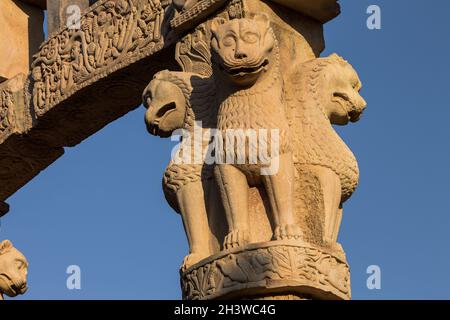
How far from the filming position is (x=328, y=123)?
9.62 m

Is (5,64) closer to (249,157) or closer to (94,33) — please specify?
(94,33)

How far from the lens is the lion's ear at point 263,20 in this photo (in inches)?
367

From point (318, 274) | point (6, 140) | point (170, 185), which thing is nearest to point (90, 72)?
point (6, 140)

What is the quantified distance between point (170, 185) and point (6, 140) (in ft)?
9.03

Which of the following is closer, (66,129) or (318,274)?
(318,274)

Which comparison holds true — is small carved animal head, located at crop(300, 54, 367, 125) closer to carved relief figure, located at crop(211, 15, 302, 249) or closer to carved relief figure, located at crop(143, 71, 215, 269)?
carved relief figure, located at crop(211, 15, 302, 249)

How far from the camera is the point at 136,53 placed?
10875 millimetres

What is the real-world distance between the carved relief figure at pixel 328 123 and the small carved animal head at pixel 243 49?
41 cm

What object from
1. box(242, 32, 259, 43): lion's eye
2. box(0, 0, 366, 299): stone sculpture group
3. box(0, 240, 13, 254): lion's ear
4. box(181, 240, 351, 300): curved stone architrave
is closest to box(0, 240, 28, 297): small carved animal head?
box(0, 240, 13, 254): lion's ear

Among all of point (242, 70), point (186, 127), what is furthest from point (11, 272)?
point (242, 70)

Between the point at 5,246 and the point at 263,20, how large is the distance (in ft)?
11.6

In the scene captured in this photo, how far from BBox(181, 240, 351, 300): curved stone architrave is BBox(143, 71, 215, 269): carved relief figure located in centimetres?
37
